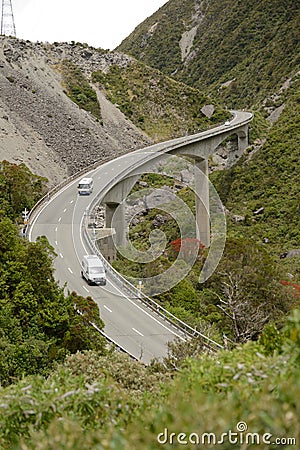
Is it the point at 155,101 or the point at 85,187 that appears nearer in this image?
the point at 85,187

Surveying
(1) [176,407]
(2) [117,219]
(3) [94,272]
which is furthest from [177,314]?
(1) [176,407]

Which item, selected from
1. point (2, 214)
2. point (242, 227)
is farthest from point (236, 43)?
point (2, 214)

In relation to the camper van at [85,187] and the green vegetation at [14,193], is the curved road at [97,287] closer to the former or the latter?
the camper van at [85,187]

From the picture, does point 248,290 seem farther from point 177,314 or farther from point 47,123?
point 47,123

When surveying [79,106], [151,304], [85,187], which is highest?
[79,106]

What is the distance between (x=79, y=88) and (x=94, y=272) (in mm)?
58877

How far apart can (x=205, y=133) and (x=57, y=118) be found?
59.6 ft

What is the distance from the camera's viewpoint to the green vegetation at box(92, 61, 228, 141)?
8662 centimetres

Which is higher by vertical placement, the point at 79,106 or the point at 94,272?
the point at 79,106

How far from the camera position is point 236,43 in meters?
144

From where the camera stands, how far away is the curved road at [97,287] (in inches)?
947

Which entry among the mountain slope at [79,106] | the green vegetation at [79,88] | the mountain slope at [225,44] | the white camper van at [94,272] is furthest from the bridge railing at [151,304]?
the mountain slope at [225,44]

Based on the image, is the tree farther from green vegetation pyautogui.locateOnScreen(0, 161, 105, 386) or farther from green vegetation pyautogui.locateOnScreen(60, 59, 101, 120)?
green vegetation pyautogui.locateOnScreen(60, 59, 101, 120)

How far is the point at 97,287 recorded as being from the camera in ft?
95.0
